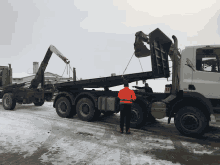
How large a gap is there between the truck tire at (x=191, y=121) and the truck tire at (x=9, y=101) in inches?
363

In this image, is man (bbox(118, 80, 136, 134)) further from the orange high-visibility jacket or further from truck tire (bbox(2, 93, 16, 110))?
truck tire (bbox(2, 93, 16, 110))

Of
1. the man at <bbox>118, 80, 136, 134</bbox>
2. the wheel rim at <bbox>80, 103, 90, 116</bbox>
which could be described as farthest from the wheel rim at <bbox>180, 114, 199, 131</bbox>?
the wheel rim at <bbox>80, 103, 90, 116</bbox>

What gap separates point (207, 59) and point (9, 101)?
34.4 feet

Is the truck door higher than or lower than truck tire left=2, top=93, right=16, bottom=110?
higher

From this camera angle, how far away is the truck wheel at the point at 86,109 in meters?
6.96

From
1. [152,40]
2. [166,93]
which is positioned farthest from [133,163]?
[152,40]

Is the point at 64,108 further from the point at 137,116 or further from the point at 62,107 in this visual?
the point at 137,116

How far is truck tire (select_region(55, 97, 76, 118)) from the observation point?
7684 millimetres

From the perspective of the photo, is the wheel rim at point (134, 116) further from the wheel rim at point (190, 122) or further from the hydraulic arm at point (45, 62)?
the hydraulic arm at point (45, 62)

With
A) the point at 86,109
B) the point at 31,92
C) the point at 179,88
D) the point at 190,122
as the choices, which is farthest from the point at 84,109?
the point at 31,92

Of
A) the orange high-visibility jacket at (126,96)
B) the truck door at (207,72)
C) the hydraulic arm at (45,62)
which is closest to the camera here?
the truck door at (207,72)

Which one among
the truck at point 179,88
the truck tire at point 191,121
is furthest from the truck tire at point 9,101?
the truck tire at point 191,121

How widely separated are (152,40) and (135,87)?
1969 mm

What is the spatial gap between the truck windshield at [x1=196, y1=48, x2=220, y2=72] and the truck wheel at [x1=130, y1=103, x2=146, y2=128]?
238 cm
